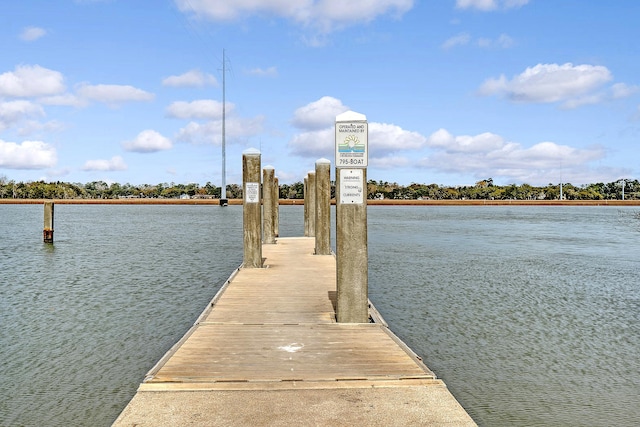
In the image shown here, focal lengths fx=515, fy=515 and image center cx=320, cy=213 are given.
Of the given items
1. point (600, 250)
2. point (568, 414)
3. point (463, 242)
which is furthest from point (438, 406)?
point (463, 242)

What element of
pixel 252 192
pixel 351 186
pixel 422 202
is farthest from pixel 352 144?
pixel 422 202

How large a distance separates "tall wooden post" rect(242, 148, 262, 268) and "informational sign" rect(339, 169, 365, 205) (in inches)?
218

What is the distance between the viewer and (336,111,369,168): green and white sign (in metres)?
7.40

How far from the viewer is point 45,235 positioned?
29250mm

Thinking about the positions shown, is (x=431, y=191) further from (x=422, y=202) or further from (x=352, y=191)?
(x=352, y=191)

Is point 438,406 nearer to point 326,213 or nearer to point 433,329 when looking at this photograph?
point 433,329

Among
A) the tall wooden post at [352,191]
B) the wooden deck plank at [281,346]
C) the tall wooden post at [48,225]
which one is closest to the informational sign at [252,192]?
the wooden deck plank at [281,346]

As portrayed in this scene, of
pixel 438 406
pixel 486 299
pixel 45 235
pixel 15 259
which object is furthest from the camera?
pixel 45 235

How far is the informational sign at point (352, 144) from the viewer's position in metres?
7.40

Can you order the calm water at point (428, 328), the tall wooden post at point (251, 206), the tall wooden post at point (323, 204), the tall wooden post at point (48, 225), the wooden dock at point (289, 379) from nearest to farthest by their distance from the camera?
the wooden dock at point (289, 379)
the calm water at point (428, 328)
the tall wooden post at point (251, 206)
the tall wooden post at point (323, 204)
the tall wooden post at point (48, 225)

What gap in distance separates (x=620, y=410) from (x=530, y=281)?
10.1m

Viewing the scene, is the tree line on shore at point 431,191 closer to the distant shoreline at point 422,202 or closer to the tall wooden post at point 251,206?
the distant shoreline at point 422,202

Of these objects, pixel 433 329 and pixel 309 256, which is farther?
pixel 309 256

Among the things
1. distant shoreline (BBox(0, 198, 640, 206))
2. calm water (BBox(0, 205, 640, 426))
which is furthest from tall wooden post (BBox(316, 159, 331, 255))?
distant shoreline (BBox(0, 198, 640, 206))
